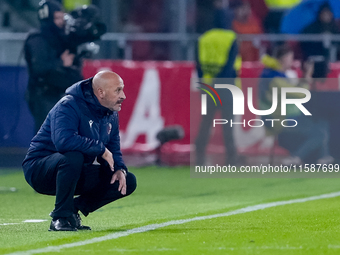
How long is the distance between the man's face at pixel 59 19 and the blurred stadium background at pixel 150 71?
358 cm

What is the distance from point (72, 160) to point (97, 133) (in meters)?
0.40

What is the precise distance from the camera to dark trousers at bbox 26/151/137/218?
653 cm

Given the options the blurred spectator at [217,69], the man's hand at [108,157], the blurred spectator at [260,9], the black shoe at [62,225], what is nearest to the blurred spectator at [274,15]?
the blurred spectator at [260,9]

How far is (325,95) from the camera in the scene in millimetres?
13789

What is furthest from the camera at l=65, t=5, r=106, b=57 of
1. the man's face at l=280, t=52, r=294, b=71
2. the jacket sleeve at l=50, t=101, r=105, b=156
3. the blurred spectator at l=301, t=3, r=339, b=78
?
the blurred spectator at l=301, t=3, r=339, b=78

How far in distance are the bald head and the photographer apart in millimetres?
3899

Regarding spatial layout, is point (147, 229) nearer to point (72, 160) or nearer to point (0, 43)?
point (72, 160)

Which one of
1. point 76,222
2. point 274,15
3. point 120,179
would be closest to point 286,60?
point 274,15

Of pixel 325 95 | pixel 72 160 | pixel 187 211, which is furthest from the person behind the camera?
pixel 325 95

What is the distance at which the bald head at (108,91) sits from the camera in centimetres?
666

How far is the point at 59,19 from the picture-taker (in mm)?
10633

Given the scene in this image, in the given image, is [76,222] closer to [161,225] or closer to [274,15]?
[161,225]

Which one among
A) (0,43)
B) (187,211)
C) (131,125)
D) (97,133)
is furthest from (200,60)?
(97,133)

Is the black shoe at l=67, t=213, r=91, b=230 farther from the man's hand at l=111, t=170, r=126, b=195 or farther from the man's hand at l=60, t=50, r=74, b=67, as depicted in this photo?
the man's hand at l=60, t=50, r=74, b=67
